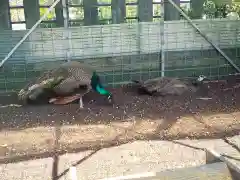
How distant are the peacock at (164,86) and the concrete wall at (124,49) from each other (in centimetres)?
45

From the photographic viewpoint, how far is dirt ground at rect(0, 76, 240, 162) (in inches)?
165

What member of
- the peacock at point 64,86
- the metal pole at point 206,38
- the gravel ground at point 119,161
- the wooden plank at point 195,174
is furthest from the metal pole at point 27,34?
the wooden plank at point 195,174

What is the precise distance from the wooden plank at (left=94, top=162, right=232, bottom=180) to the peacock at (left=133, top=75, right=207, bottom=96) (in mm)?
4247

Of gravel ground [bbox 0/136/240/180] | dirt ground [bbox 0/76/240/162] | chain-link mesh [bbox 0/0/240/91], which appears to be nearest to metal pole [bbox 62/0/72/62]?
chain-link mesh [bbox 0/0/240/91]

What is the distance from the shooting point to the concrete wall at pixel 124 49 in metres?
6.16

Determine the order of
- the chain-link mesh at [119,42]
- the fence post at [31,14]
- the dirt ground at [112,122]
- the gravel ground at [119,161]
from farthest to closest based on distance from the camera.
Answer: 1. the chain-link mesh at [119,42]
2. the fence post at [31,14]
3. the dirt ground at [112,122]
4. the gravel ground at [119,161]

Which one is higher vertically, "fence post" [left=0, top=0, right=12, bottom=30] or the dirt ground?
"fence post" [left=0, top=0, right=12, bottom=30]

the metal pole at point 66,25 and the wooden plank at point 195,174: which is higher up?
the metal pole at point 66,25

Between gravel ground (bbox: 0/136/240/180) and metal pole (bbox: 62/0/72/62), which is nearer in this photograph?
gravel ground (bbox: 0/136/240/180)

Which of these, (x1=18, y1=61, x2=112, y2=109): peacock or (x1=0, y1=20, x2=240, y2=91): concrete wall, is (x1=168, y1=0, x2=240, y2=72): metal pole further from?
(x1=18, y1=61, x2=112, y2=109): peacock

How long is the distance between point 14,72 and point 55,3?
1.45 metres

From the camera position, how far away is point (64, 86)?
18.2ft

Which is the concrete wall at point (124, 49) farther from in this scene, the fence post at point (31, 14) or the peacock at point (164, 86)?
the peacock at point (164, 86)

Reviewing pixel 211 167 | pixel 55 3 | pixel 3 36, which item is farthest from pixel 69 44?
pixel 211 167
